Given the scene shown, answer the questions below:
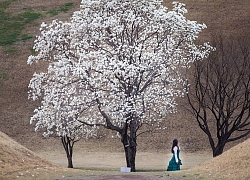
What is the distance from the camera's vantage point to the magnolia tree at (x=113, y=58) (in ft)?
75.5

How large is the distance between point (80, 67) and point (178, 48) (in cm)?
543

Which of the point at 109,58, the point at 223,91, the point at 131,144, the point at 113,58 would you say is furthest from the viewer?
the point at 223,91

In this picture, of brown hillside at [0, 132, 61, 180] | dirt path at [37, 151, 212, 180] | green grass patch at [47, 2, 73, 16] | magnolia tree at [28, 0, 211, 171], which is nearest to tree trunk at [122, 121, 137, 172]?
magnolia tree at [28, 0, 211, 171]

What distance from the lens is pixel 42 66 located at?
49.5m

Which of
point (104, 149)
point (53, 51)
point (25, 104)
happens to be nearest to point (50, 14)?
point (25, 104)

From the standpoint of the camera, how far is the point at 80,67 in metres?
22.4

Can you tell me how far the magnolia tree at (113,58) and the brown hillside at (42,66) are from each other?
14.6 metres

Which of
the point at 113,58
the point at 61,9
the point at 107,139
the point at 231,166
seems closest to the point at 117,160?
the point at 107,139

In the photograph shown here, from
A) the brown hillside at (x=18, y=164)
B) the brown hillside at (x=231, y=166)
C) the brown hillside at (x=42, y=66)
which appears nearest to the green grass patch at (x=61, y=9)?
the brown hillside at (x=42, y=66)

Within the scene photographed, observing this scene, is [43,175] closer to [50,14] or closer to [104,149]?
[104,149]

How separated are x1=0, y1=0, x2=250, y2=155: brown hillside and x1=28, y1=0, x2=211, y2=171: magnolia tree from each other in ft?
47.7

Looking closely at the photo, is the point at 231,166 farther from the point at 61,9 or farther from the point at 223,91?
the point at 61,9

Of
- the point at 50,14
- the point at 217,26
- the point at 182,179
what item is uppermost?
the point at 50,14

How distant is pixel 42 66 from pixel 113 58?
27.6 metres
